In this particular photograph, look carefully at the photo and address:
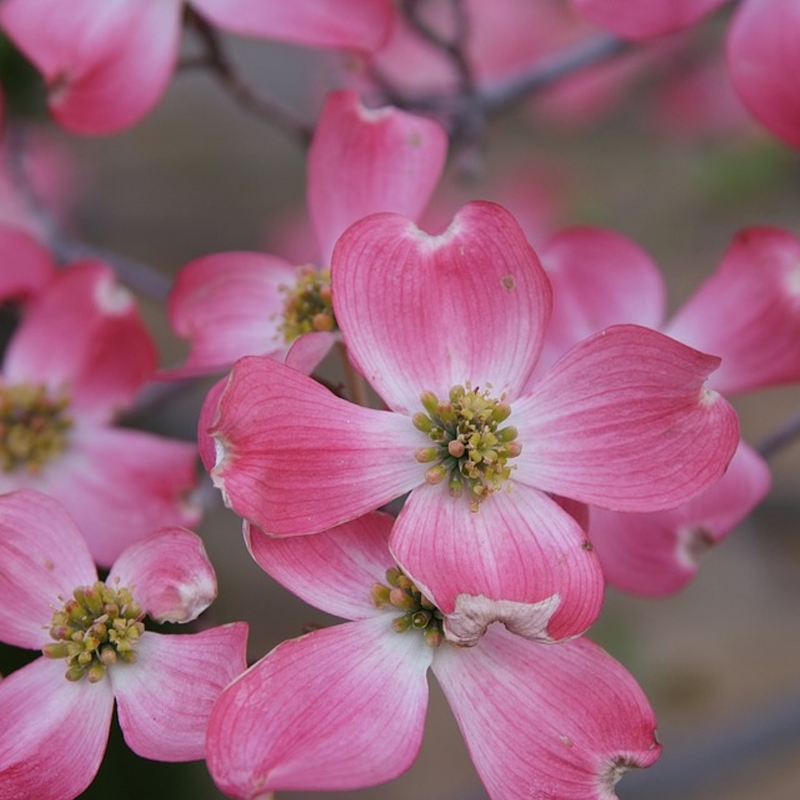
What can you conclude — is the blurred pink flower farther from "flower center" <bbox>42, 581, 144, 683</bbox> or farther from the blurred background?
"flower center" <bbox>42, 581, 144, 683</bbox>

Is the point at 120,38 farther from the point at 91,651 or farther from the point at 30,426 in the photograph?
the point at 91,651

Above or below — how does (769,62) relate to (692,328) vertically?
above

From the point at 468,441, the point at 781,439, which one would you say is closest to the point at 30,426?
the point at 468,441

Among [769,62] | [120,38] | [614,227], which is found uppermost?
[769,62]

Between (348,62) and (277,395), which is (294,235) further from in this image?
(277,395)

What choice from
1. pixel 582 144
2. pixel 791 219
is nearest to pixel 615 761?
pixel 791 219

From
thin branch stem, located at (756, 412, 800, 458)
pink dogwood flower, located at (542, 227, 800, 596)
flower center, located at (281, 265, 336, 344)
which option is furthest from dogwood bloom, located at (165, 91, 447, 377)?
thin branch stem, located at (756, 412, 800, 458)
